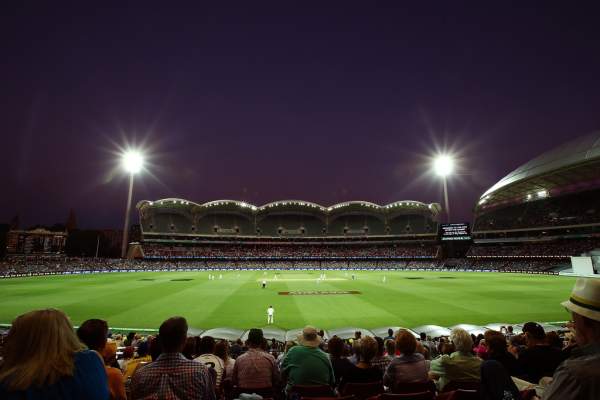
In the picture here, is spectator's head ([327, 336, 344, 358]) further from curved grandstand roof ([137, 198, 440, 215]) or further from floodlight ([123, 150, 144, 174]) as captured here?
curved grandstand roof ([137, 198, 440, 215])

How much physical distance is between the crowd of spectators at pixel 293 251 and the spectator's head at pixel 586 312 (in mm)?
93672

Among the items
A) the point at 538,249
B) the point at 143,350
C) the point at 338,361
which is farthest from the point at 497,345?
the point at 538,249

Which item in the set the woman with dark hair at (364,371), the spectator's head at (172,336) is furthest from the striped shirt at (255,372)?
the spectator's head at (172,336)

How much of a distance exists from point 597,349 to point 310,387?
3.76m

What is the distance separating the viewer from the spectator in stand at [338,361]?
18.3 ft

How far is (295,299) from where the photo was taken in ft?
93.9

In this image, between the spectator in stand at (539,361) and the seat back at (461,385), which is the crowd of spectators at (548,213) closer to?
the spectator in stand at (539,361)

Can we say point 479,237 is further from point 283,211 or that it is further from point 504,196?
point 283,211

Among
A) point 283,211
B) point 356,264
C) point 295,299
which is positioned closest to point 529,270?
point 356,264

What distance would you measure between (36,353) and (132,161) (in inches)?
2990

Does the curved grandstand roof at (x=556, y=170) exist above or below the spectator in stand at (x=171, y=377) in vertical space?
above

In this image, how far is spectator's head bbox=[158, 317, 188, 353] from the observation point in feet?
11.2

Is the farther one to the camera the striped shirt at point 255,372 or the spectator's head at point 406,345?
the spectator's head at point 406,345

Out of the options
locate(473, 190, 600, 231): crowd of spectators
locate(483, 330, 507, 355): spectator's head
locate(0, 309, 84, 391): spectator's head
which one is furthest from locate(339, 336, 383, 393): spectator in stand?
locate(473, 190, 600, 231): crowd of spectators
